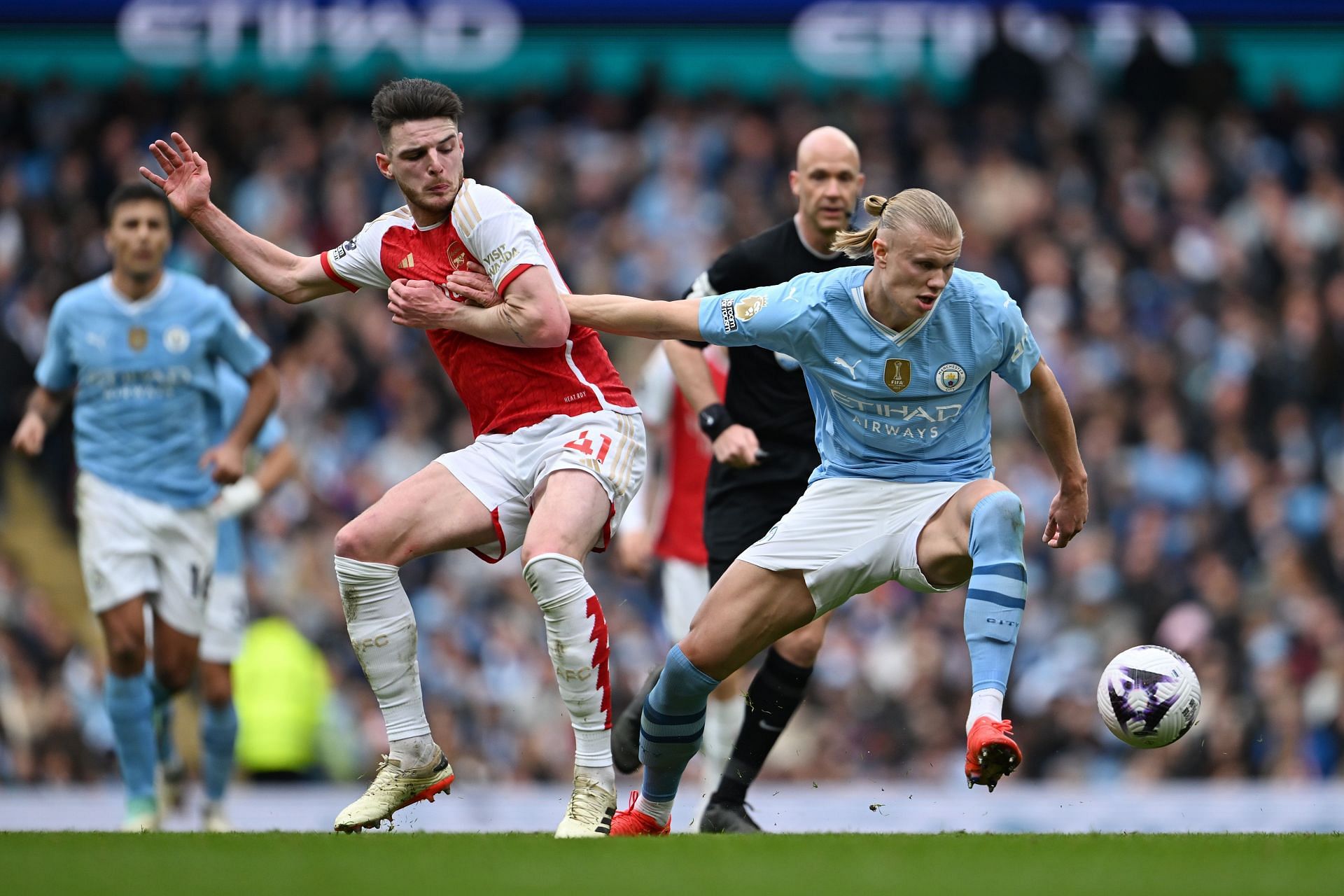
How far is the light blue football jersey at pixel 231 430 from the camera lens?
33.4 ft

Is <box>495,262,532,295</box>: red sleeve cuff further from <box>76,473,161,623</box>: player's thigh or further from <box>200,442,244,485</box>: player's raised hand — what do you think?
<box>76,473,161,623</box>: player's thigh

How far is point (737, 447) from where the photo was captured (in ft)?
24.1

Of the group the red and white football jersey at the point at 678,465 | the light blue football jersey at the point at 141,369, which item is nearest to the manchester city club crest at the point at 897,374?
the red and white football jersey at the point at 678,465

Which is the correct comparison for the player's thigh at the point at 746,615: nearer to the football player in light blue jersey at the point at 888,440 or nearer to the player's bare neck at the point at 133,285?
the football player in light blue jersey at the point at 888,440

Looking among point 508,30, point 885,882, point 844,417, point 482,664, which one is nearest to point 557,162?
point 508,30

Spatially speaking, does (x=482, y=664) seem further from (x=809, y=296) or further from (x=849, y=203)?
(x=809, y=296)

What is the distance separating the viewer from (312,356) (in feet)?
51.7

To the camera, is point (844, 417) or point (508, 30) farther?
point (508, 30)

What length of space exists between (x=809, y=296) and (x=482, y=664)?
7.93 metres

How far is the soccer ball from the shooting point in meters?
6.34

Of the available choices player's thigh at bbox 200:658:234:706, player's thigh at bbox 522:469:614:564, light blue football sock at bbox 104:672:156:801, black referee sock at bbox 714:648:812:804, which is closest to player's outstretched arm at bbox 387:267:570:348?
player's thigh at bbox 522:469:614:564

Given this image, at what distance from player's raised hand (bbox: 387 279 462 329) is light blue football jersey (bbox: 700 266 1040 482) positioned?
935 mm

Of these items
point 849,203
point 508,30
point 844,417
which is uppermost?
point 508,30

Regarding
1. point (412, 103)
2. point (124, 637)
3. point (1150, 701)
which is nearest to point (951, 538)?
point (1150, 701)
